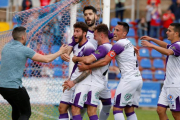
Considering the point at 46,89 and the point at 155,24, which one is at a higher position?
the point at 155,24

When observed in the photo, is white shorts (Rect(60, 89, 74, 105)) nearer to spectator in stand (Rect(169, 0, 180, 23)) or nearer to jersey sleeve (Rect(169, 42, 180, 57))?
jersey sleeve (Rect(169, 42, 180, 57))

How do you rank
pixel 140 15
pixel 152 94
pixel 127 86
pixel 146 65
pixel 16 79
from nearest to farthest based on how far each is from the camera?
pixel 16 79 → pixel 127 86 → pixel 152 94 → pixel 146 65 → pixel 140 15

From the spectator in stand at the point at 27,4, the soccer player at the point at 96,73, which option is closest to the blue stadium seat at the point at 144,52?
the spectator in stand at the point at 27,4

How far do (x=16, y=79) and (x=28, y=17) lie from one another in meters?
2.83

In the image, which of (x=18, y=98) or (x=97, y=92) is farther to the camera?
(x=97, y=92)

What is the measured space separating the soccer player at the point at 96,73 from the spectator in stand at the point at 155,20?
1215 cm

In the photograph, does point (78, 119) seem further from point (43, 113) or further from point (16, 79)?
point (43, 113)

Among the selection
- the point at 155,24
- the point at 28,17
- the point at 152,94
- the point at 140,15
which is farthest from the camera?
the point at 140,15

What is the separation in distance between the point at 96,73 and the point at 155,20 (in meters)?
12.6

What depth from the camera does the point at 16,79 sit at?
7.59m

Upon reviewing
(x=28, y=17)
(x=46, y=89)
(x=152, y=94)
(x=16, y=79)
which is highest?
(x=28, y=17)

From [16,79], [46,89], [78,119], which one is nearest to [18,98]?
[16,79]

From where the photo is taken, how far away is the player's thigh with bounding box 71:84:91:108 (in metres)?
7.98

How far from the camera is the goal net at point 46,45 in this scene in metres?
9.78
